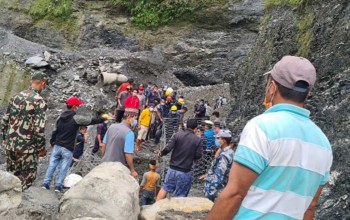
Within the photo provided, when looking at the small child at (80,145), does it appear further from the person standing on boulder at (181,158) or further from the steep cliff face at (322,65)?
the person standing on boulder at (181,158)

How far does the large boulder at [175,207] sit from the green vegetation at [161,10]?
998 inches

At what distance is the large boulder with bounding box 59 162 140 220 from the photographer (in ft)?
16.7

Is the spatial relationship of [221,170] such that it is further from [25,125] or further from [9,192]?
[9,192]

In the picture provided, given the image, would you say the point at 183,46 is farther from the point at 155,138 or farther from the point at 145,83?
the point at 155,138

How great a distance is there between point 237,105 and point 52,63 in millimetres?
13113

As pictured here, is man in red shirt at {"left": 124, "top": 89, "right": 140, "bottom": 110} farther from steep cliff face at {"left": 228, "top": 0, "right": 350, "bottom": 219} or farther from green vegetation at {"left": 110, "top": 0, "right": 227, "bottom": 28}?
green vegetation at {"left": 110, "top": 0, "right": 227, "bottom": 28}

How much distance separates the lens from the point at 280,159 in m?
2.27

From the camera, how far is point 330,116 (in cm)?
674

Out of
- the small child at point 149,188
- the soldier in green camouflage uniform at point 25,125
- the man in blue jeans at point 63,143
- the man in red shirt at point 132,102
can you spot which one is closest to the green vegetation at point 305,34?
the small child at point 149,188

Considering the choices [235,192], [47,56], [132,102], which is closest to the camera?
[235,192]

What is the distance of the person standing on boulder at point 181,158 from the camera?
802 centimetres

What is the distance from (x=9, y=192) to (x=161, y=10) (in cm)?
2690

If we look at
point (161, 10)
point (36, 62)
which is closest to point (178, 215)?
point (36, 62)

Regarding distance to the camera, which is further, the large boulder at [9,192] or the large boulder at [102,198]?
the large boulder at [9,192]
